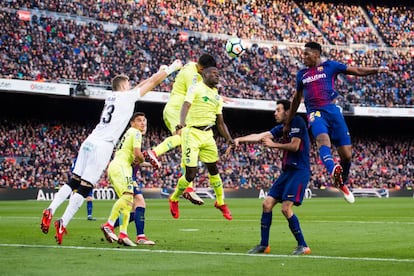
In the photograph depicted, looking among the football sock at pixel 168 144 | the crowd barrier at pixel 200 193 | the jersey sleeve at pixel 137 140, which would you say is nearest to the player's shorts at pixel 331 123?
the jersey sleeve at pixel 137 140

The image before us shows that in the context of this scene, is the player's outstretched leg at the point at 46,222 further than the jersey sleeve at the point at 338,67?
No

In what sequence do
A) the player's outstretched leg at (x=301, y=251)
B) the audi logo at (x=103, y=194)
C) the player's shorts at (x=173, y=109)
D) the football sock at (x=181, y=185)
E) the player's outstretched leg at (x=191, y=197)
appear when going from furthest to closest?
the audi logo at (x=103, y=194) < the player's shorts at (x=173, y=109) < the player's outstretched leg at (x=191, y=197) < the football sock at (x=181, y=185) < the player's outstretched leg at (x=301, y=251)

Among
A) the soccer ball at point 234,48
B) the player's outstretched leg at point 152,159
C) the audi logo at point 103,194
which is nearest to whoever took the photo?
the player's outstretched leg at point 152,159

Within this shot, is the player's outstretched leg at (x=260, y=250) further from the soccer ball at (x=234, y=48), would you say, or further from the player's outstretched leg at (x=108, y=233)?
the soccer ball at (x=234, y=48)

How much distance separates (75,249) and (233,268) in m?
3.41

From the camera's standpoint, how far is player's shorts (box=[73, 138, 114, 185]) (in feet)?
38.5

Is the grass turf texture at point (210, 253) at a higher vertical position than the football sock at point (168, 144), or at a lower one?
lower

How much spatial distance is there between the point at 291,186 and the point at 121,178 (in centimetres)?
301

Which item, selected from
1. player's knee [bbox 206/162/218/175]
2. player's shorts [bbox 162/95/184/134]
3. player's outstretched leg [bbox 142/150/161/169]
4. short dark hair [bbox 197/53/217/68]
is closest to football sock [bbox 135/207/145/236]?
player's outstretched leg [bbox 142/150/161/169]

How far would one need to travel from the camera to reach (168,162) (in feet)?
150

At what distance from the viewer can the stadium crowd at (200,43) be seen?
1674 inches

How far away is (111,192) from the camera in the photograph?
41.3 meters

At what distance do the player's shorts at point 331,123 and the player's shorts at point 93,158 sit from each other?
137 inches

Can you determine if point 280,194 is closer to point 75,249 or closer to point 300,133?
point 300,133
